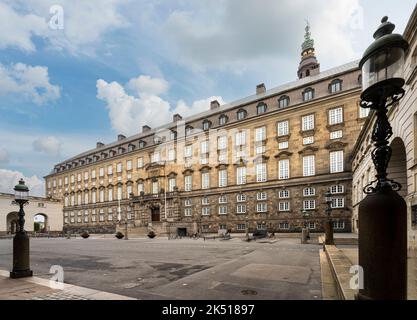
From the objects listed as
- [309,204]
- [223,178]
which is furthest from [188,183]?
[309,204]

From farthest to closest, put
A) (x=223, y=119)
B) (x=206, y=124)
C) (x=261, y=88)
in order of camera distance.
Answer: (x=206, y=124) < (x=261, y=88) < (x=223, y=119)

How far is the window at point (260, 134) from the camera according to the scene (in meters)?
38.8

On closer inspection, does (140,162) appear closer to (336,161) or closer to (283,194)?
(283,194)

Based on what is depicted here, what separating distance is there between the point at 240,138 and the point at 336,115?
564 inches

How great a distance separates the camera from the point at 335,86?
33.3 m

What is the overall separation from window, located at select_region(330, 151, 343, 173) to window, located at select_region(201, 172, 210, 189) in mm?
19821

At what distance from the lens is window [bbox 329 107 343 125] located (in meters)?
32.3

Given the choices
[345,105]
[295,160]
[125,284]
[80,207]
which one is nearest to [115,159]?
[80,207]

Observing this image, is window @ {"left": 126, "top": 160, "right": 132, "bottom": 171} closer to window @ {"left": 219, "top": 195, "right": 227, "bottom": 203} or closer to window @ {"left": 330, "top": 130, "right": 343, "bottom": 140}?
window @ {"left": 219, "top": 195, "right": 227, "bottom": 203}

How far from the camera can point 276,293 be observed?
6949 mm

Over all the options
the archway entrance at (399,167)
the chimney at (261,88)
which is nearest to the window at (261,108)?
the chimney at (261,88)

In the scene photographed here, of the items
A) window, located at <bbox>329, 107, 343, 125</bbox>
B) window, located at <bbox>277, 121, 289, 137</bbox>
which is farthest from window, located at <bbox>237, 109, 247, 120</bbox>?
window, located at <bbox>329, 107, 343, 125</bbox>
